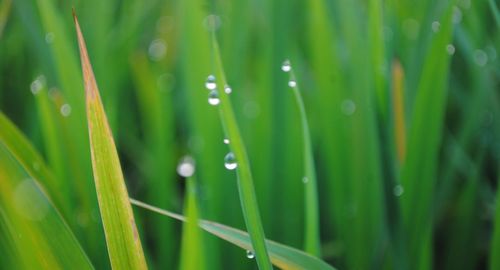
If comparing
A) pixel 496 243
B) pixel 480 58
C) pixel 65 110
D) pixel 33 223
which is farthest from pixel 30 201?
pixel 480 58

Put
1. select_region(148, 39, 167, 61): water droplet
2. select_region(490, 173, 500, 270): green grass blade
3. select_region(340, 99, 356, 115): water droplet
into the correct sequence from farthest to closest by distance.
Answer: select_region(148, 39, 167, 61): water droplet
select_region(340, 99, 356, 115): water droplet
select_region(490, 173, 500, 270): green grass blade

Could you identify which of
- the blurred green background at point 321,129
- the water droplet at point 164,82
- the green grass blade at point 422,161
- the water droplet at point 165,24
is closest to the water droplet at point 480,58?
the blurred green background at point 321,129

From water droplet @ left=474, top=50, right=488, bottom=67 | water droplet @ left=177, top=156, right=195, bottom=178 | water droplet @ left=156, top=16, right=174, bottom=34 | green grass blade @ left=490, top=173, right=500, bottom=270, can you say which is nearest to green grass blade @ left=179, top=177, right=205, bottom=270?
water droplet @ left=177, top=156, right=195, bottom=178

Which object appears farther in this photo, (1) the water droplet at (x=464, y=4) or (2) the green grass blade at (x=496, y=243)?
(1) the water droplet at (x=464, y=4)

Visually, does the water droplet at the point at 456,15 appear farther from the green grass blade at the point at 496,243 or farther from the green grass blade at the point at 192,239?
the green grass blade at the point at 192,239

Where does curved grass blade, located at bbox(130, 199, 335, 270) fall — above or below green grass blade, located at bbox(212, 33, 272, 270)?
below

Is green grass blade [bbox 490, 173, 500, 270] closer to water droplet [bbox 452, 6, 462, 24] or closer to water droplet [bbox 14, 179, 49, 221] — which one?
water droplet [bbox 452, 6, 462, 24]
